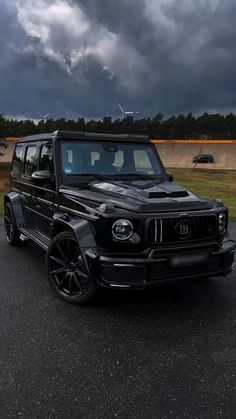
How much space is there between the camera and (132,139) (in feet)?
18.8

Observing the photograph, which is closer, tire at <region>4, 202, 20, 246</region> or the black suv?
the black suv

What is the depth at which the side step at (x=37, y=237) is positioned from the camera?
525 centimetres

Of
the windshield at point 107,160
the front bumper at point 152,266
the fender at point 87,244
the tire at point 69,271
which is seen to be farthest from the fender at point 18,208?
the front bumper at point 152,266

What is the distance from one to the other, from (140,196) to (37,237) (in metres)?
2.08

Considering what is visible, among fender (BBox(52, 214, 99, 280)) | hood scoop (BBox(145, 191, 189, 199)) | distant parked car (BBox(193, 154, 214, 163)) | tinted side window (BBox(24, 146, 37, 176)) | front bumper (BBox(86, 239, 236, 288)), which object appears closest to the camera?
front bumper (BBox(86, 239, 236, 288))

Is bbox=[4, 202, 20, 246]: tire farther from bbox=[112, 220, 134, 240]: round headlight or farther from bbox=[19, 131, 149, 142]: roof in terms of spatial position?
bbox=[112, 220, 134, 240]: round headlight

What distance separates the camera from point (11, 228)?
279 inches

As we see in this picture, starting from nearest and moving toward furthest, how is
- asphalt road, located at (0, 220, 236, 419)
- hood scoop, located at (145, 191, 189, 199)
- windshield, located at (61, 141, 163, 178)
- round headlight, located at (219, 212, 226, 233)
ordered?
1. asphalt road, located at (0, 220, 236, 419)
2. hood scoop, located at (145, 191, 189, 199)
3. round headlight, located at (219, 212, 226, 233)
4. windshield, located at (61, 141, 163, 178)

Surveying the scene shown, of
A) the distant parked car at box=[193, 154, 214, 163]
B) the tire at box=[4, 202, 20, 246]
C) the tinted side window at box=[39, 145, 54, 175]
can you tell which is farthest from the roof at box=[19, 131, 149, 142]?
the distant parked car at box=[193, 154, 214, 163]

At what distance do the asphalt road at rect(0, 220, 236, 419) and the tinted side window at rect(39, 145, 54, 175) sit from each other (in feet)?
5.05

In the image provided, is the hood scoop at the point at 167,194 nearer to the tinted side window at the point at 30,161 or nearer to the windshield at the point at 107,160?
the windshield at the point at 107,160

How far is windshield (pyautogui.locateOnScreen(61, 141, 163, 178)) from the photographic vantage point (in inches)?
203

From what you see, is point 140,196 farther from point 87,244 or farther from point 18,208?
point 18,208

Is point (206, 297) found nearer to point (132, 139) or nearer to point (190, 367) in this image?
point (190, 367)
